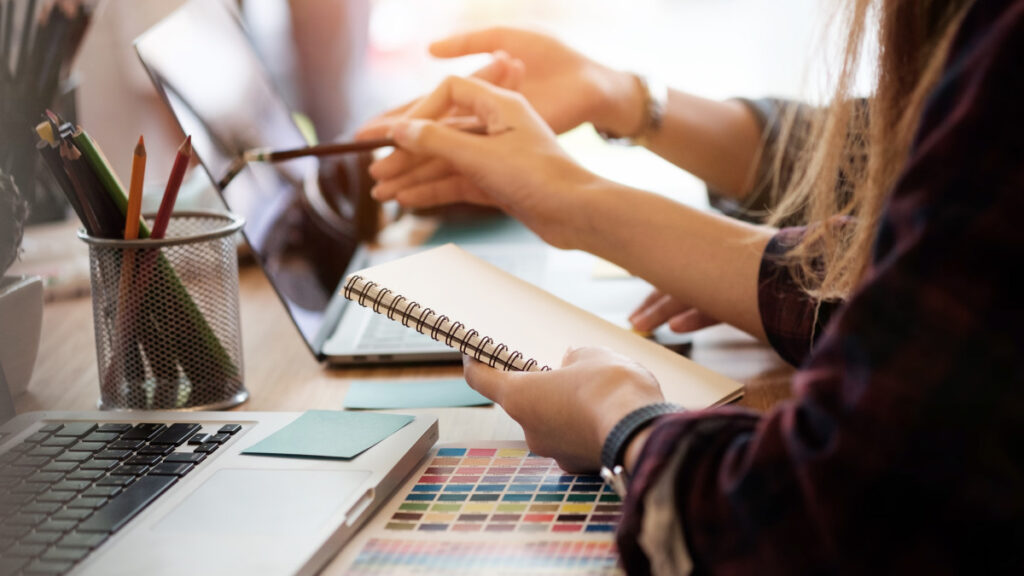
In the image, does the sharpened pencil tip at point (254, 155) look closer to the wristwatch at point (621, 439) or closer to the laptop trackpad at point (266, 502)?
the laptop trackpad at point (266, 502)

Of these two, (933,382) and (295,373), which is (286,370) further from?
(933,382)

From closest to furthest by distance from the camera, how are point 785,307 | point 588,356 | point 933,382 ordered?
point 933,382 < point 588,356 < point 785,307

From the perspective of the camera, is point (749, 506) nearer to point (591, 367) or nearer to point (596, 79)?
point (591, 367)

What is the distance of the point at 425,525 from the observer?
1.79 ft

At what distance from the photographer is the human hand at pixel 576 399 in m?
0.54

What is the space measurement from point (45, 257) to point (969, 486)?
1054 mm

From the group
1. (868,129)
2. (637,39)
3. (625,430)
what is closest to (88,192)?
(625,430)

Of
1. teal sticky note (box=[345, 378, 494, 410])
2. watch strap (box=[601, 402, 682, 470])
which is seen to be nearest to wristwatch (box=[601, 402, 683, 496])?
watch strap (box=[601, 402, 682, 470])

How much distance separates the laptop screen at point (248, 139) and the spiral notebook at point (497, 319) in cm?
19

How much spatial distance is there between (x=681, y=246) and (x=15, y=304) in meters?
0.58

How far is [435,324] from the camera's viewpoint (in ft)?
2.18

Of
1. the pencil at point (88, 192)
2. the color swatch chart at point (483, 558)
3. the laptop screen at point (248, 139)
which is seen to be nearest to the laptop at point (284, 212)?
the laptop screen at point (248, 139)

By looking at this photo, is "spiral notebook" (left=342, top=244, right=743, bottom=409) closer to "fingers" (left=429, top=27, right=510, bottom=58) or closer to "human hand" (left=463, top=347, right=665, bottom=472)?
"human hand" (left=463, top=347, right=665, bottom=472)

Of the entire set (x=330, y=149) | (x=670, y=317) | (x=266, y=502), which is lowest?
(x=670, y=317)
